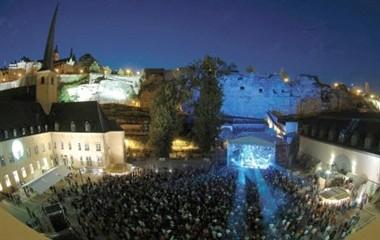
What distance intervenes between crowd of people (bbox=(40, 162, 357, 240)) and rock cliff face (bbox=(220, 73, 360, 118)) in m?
0.67

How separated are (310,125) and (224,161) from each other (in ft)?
13.6

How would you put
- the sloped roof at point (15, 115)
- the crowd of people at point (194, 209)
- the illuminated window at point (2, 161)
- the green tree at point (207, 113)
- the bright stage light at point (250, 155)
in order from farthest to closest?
the green tree at point (207, 113) → the bright stage light at point (250, 155) → the sloped roof at point (15, 115) → the crowd of people at point (194, 209) → the illuminated window at point (2, 161)

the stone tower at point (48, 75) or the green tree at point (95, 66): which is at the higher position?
the green tree at point (95, 66)

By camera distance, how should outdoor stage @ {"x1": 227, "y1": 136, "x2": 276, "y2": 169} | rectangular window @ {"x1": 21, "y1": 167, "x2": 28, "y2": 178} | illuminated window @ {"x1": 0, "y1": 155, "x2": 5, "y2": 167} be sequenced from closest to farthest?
illuminated window @ {"x1": 0, "y1": 155, "x2": 5, "y2": 167}
rectangular window @ {"x1": 21, "y1": 167, "x2": 28, "y2": 178}
outdoor stage @ {"x1": 227, "y1": 136, "x2": 276, "y2": 169}

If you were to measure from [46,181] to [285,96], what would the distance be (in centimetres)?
186

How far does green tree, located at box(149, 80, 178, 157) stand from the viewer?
15.6 ft

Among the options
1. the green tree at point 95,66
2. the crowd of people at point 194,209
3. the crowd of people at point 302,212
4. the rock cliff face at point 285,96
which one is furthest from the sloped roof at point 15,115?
the crowd of people at point 302,212

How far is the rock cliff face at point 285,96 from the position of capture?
1.93m

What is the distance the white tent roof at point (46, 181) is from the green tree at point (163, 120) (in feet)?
7.69

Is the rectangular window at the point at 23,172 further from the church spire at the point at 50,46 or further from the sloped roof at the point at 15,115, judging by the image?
the sloped roof at the point at 15,115

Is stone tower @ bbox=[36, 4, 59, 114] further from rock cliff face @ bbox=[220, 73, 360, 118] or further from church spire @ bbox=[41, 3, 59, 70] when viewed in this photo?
rock cliff face @ bbox=[220, 73, 360, 118]

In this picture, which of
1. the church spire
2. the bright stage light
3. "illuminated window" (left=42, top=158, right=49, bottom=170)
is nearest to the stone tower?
the church spire

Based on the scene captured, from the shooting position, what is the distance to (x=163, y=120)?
21.5 feet

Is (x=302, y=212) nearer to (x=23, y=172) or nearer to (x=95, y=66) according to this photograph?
(x=95, y=66)
